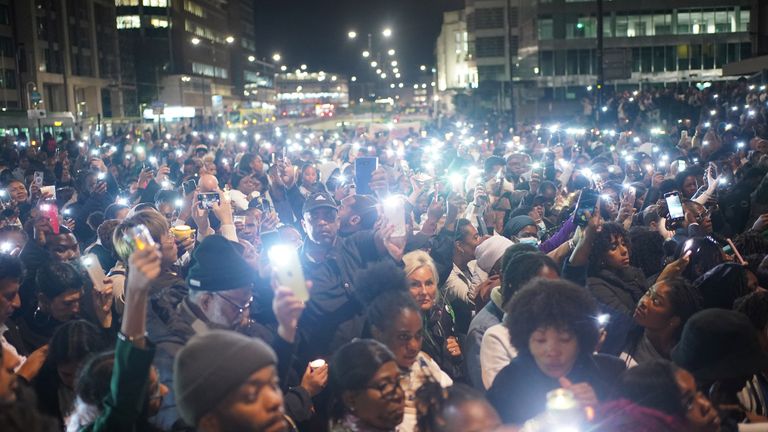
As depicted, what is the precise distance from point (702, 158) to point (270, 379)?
13.5 metres

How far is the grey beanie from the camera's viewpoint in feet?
9.98

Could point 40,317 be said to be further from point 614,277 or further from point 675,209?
point 675,209

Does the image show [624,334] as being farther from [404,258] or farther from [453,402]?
[453,402]

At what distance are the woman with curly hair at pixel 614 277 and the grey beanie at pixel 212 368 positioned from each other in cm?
323

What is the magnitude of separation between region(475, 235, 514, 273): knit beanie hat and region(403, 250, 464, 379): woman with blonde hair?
2.92ft

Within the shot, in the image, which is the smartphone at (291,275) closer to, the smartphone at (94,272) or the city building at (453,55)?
the smartphone at (94,272)

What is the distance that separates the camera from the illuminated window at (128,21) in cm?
12031

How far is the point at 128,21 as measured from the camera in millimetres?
121000

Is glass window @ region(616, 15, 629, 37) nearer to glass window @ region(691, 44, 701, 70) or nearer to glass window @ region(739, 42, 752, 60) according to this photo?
glass window @ region(691, 44, 701, 70)

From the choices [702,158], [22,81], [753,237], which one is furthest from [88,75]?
[753,237]

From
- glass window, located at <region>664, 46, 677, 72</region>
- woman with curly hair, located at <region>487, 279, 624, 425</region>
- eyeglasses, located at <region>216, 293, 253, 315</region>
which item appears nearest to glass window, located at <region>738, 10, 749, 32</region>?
glass window, located at <region>664, 46, 677, 72</region>

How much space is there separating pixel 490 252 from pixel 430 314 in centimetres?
108

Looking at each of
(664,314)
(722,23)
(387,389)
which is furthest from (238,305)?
(722,23)

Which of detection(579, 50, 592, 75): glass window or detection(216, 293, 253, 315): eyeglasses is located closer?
detection(216, 293, 253, 315): eyeglasses
